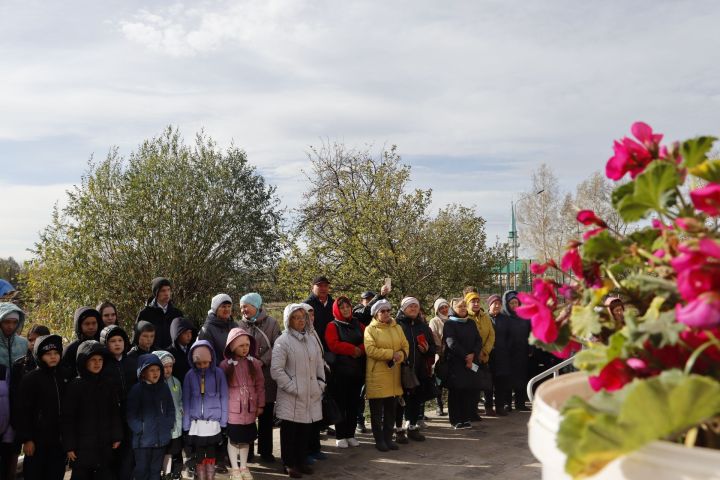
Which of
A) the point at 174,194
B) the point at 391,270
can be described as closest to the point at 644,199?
the point at 391,270

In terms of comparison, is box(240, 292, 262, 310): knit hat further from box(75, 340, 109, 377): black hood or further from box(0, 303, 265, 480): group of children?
box(75, 340, 109, 377): black hood

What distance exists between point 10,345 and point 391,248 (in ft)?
35.0

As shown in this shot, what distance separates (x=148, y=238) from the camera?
2030 centimetres

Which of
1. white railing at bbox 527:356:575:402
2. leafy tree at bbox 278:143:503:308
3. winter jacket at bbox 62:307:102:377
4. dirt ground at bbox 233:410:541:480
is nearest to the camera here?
white railing at bbox 527:356:575:402

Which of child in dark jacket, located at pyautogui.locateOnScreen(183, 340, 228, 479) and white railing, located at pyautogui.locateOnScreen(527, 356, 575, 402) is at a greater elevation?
white railing, located at pyautogui.locateOnScreen(527, 356, 575, 402)

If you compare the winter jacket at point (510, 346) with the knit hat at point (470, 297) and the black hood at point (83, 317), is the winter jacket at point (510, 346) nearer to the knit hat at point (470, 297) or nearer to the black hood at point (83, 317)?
the knit hat at point (470, 297)

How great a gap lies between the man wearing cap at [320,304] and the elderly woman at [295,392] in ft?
4.31

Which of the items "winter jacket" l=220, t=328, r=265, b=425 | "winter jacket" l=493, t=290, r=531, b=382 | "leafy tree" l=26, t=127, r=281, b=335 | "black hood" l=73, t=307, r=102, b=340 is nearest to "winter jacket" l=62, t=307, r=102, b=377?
"black hood" l=73, t=307, r=102, b=340

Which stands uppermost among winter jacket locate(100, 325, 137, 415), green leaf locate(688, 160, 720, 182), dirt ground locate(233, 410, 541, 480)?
green leaf locate(688, 160, 720, 182)

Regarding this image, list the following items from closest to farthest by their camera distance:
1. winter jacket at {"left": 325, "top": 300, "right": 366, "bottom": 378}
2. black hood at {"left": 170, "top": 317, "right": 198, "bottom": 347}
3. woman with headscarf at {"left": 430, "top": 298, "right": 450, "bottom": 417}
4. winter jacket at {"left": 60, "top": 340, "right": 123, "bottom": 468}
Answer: winter jacket at {"left": 60, "top": 340, "right": 123, "bottom": 468}, black hood at {"left": 170, "top": 317, "right": 198, "bottom": 347}, winter jacket at {"left": 325, "top": 300, "right": 366, "bottom": 378}, woman with headscarf at {"left": 430, "top": 298, "right": 450, "bottom": 417}

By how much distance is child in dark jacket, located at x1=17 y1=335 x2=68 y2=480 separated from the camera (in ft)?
17.3

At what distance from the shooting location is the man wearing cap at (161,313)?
6.88 metres

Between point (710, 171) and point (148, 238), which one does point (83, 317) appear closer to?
point (710, 171)

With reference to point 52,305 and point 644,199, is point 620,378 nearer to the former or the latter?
point 644,199
